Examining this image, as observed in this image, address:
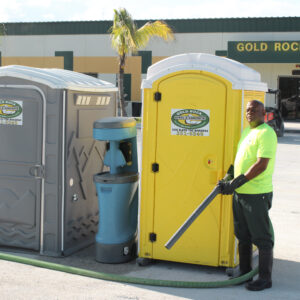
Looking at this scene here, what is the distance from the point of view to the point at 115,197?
5.83 meters

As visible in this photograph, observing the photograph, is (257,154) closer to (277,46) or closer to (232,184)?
(232,184)

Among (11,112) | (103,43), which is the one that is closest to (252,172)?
(11,112)

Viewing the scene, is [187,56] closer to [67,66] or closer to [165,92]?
[165,92]

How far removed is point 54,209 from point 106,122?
1097mm

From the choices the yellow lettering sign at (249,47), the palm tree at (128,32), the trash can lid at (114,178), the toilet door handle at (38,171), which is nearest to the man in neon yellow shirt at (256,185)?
the trash can lid at (114,178)

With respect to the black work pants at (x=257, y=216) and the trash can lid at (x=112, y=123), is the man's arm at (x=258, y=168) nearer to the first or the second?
the black work pants at (x=257, y=216)

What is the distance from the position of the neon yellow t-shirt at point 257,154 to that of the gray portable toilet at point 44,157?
6.43 feet

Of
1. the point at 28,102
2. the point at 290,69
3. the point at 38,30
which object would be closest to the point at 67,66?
the point at 38,30

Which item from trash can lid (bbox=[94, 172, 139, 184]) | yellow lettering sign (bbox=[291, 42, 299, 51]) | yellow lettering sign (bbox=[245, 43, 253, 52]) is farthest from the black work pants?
yellow lettering sign (bbox=[245, 43, 253, 52])

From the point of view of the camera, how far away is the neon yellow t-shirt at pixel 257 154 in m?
4.79

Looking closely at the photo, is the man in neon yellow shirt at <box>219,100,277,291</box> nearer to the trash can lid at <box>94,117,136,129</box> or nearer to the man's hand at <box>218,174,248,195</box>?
the man's hand at <box>218,174,248,195</box>

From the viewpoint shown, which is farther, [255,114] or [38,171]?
[38,171]

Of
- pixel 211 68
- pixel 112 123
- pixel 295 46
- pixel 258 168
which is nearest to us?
pixel 258 168

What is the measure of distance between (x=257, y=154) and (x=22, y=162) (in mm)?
2634
